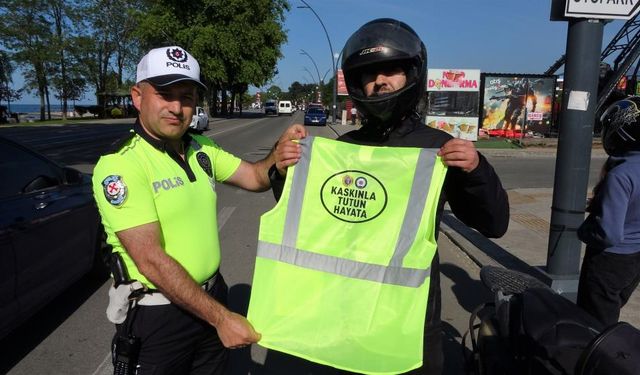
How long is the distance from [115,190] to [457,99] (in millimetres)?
20470

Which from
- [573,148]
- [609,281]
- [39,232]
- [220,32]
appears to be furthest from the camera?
[220,32]

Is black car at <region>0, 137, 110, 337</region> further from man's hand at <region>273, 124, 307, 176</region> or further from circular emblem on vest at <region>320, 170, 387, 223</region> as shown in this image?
circular emblem on vest at <region>320, 170, 387, 223</region>

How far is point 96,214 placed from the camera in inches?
186

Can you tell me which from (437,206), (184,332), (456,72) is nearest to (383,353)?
(437,206)

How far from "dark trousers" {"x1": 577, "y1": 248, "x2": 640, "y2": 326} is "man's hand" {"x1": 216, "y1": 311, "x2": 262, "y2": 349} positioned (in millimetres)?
2188

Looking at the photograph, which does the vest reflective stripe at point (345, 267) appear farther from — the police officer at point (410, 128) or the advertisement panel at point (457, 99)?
the advertisement panel at point (457, 99)

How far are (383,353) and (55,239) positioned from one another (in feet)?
10.7

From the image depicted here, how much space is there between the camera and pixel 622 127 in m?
2.77

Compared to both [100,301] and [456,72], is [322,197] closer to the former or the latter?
[100,301]

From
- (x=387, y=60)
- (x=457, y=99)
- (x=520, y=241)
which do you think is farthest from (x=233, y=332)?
(x=457, y=99)

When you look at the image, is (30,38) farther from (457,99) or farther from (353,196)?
(353,196)

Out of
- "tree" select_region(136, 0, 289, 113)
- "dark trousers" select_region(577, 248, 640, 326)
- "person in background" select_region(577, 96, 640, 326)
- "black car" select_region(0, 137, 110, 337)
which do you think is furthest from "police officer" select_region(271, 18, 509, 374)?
"tree" select_region(136, 0, 289, 113)

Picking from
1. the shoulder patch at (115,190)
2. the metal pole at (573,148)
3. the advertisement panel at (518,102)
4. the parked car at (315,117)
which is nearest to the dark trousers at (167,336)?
the shoulder patch at (115,190)

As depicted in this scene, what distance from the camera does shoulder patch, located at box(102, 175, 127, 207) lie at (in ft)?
5.79
